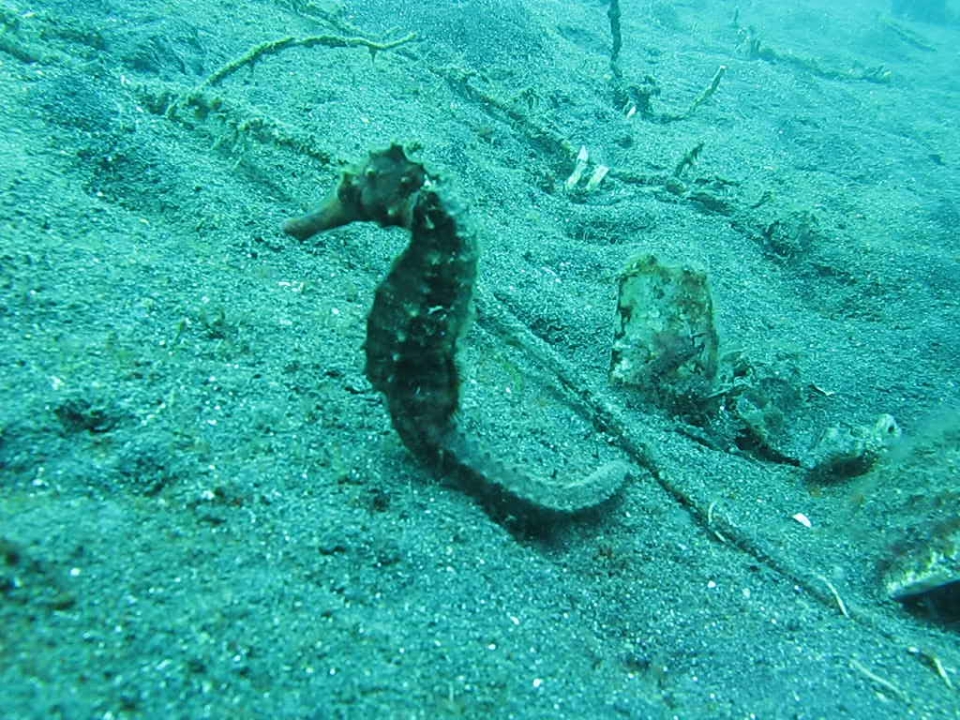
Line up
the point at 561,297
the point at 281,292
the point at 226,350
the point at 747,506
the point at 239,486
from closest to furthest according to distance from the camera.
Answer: the point at 239,486
the point at 226,350
the point at 747,506
the point at 281,292
the point at 561,297

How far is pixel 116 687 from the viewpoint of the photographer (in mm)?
1630

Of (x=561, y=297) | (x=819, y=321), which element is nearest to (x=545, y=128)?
(x=561, y=297)

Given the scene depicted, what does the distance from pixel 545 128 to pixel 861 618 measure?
570 cm

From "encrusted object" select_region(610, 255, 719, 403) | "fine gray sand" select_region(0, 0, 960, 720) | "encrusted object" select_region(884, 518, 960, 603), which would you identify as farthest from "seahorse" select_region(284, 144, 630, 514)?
"encrusted object" select_region(884, 518, 960, 603)

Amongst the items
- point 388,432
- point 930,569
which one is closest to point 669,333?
point 930,569

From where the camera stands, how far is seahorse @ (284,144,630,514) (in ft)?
7.52

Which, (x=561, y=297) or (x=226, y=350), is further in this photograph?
(x=561, y=297)

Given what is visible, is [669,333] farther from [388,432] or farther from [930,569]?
[388,432]

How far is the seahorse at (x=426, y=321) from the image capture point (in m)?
2.29

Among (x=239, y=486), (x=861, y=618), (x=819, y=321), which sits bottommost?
(x=239, y=486)

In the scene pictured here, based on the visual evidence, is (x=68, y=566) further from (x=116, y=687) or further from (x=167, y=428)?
(x=167, y=428)

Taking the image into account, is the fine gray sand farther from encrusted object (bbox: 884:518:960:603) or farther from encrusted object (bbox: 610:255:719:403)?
encrusted object (bbox: 610:255:719:403)

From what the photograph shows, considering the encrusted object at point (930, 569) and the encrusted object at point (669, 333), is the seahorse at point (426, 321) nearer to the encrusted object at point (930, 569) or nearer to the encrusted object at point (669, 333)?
the encrusted object at point (669, 333)

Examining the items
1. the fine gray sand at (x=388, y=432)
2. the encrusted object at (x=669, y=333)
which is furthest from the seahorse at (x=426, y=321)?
the encrusted object at (x=669, y=333)
